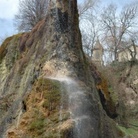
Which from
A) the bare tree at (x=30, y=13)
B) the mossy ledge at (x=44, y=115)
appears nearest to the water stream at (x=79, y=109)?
the mossy ledge at (x=44, y=115)

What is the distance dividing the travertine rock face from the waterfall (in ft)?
0.15

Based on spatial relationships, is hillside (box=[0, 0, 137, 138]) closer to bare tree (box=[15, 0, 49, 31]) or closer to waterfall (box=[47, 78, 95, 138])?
waterfall (box=[47, 78, 95, 138])

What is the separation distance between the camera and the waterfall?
811 centimetres

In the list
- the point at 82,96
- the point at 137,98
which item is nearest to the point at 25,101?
the point at 82,96

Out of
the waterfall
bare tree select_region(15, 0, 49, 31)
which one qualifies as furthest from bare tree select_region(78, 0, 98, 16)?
the waterfall

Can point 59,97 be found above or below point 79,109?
above

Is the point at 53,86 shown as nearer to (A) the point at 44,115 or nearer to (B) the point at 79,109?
(A) the point at 44,115

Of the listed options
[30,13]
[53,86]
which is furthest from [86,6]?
[53,86]

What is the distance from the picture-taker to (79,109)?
844 centimetres

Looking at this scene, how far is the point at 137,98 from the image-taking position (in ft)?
99.4

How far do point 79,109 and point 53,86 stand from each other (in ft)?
2.95

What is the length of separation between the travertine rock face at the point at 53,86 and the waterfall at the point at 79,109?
5cm

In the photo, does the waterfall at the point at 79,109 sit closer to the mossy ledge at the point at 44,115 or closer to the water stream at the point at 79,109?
the water stream at the point at 79,109

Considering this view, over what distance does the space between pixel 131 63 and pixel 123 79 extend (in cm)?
226
